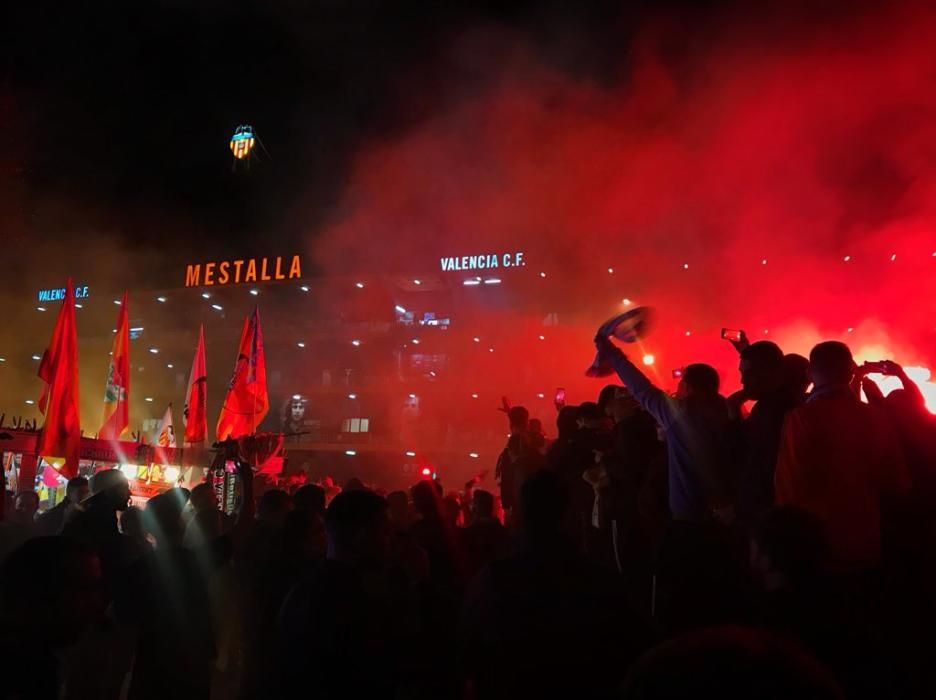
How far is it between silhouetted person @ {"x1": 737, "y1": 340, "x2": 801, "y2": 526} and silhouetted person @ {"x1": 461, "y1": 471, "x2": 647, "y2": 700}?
1433 mm

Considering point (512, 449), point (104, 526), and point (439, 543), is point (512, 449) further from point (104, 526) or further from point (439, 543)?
point (104, 526)

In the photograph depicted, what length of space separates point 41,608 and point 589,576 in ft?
5.23

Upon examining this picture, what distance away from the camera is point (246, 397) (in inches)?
459

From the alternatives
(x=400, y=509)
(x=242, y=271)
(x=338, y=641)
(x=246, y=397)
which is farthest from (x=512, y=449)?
(x=242, y=271)

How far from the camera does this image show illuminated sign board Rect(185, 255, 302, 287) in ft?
96.6

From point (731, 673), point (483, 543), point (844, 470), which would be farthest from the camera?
point (483, 543)

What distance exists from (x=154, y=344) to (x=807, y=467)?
34.0 metres

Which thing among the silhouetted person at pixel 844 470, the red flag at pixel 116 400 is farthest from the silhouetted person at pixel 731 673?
the red flag at pixel 116 400

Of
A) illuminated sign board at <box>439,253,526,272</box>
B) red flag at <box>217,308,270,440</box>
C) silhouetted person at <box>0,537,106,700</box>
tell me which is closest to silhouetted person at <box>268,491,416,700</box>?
silhouetted person at <box>0,537,106,700</box>

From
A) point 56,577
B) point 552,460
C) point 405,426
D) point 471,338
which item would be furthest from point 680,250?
point 56,577

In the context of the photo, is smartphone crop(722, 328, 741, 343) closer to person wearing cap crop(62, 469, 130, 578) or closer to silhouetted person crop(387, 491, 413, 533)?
silhouetted person crop(387, 491, 413, 533)

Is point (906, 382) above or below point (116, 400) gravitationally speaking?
below

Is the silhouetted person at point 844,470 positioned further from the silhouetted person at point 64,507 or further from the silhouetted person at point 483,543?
the silhouetted person at point 64,507

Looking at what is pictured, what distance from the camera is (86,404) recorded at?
2928 cm
